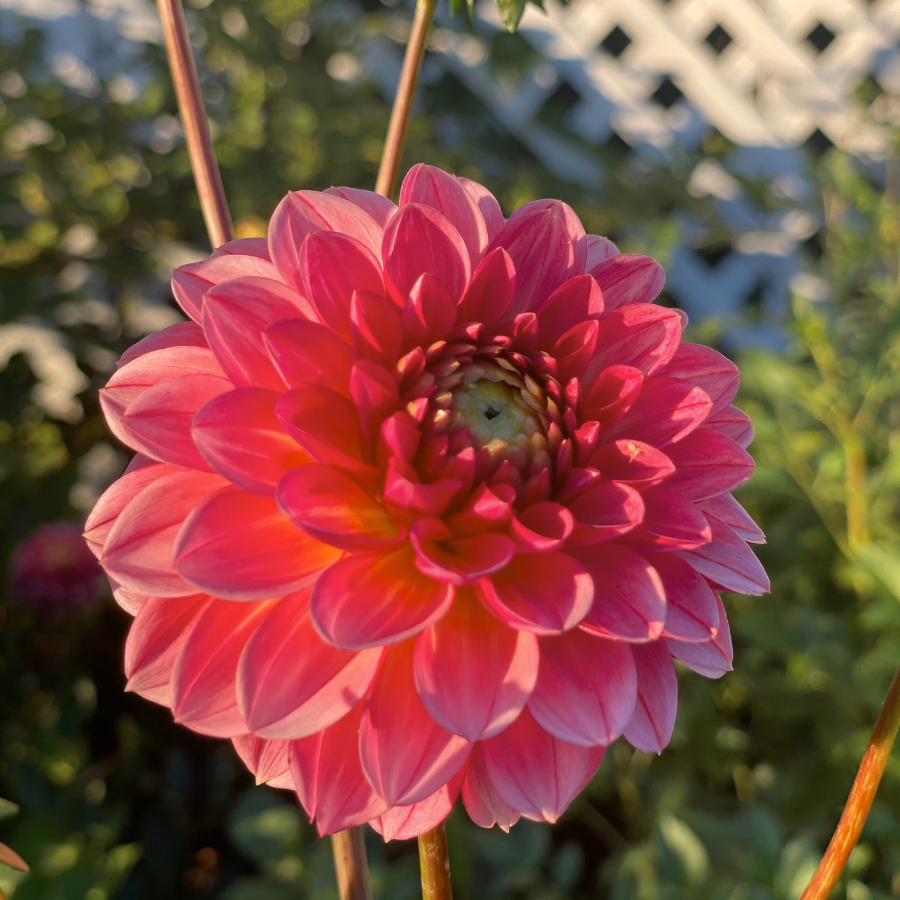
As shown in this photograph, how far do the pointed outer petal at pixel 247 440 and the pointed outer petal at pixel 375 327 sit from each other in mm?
57

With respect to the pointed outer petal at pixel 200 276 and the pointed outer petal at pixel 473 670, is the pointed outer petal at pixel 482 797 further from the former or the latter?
the pointed outer petal at pixel 200 276

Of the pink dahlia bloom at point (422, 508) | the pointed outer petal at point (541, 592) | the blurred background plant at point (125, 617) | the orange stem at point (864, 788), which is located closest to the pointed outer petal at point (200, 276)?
the pink dahlia bloom at point (422, 508)

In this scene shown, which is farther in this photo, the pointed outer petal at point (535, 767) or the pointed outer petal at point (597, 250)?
the pointed outer petal at point (597, 250)

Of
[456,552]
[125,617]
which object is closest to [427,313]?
[456,552]

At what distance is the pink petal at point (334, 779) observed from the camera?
39 cm

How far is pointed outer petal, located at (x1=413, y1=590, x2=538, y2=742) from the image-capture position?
0.38m

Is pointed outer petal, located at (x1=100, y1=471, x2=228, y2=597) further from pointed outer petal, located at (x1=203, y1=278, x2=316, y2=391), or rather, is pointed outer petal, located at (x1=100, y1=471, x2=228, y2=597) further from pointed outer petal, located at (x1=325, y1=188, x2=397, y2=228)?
pointed outer petal, located at (x1=325, y1=188, x2=397, y2=228)

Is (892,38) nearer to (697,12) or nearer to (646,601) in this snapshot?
(697,12)

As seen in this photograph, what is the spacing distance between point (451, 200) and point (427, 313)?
0.23 ft

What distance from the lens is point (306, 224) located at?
44cm

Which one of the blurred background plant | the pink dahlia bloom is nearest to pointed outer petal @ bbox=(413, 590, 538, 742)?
the pink dahlia bloom

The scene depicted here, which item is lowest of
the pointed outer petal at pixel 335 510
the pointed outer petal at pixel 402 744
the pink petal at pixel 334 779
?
the pink petal at pixel 334 779

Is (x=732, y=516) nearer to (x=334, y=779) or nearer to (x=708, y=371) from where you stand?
(x=708, y=371)

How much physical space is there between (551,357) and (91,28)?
226cm
